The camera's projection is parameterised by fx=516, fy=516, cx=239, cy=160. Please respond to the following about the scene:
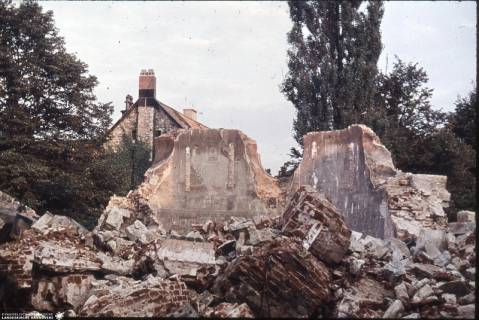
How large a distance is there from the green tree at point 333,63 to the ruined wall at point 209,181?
22.7ft

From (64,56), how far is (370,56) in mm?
10993

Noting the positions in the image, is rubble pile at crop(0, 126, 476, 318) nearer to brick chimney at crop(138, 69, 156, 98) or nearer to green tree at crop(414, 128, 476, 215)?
green tree at crop(414, 128, 476, 215)

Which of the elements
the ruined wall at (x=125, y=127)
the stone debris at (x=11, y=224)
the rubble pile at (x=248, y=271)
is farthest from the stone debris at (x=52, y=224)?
the ruined wall at (x=125, y=127)

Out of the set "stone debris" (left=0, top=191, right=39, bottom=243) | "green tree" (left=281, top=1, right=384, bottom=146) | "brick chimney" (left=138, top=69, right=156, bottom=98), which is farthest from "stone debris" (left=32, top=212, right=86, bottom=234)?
"brick chimney" (left=138, top=69, right=156, bottom=98)

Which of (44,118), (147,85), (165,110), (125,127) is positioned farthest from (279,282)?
(147,85)

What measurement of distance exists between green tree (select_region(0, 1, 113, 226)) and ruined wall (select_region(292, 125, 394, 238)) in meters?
7.40

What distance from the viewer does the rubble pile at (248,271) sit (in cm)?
632

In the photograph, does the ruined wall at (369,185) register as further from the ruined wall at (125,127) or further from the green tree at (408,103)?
the ruined wall at (125,127)

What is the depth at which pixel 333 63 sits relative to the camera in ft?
63.1

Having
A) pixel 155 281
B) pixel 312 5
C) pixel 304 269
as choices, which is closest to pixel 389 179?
pixel 304 269

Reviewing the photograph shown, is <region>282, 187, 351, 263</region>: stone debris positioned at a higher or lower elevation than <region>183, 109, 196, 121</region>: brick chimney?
lower

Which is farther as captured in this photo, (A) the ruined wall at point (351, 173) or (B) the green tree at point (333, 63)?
(B) the green tree at point (333, 63)

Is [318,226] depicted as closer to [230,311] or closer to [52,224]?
[230,311]

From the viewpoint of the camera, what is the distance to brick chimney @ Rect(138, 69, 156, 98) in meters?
28.6
